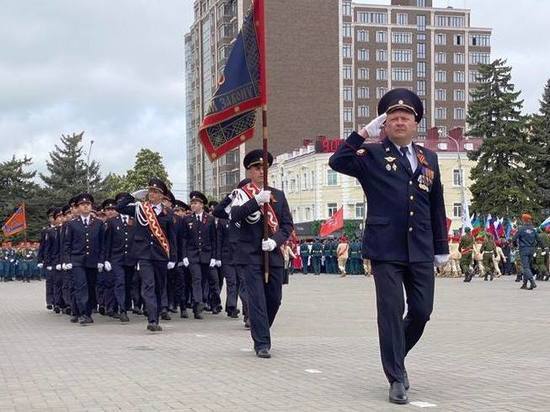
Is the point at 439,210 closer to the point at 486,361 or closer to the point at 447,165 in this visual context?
the point at 486,361

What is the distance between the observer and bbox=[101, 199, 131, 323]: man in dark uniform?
53.1ft

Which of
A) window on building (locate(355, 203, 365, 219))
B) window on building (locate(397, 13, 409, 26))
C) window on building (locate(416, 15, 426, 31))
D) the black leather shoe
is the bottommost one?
the black leather shoe

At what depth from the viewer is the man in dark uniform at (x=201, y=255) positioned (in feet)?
53.7

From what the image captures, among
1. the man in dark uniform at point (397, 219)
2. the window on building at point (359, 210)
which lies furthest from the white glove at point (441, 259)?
the window on building at point (359, 210)

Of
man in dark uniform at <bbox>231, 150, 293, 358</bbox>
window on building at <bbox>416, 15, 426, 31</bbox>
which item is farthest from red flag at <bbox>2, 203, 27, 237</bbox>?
window on building at <bbox>416, 15, 426, 31</bbox>

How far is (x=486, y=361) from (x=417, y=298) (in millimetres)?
2623

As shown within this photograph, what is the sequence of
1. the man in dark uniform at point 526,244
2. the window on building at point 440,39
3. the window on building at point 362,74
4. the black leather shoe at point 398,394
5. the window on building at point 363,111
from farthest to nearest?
the window on building at point 440,39, the window on building at point 363,111, the window on building at point 362,74, the man in dark uniform at point 526,244, the black leather shoe at point 398,394

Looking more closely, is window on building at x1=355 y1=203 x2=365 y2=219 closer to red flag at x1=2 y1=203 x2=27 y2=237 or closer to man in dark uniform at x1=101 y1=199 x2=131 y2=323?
red flag at x1=2 y1=203 x2=27 y2=237

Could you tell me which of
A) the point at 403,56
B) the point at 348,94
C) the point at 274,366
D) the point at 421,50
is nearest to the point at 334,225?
the point at 274,366

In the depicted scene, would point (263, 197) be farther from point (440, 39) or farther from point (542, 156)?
point (440, 39)

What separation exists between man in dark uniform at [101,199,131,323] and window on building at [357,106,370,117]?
11830 centimetres

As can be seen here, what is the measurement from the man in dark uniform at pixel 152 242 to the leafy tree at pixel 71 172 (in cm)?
7371

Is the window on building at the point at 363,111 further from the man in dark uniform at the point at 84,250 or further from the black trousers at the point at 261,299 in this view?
the black trousers at the point at 261,299

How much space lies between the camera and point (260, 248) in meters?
10.4
